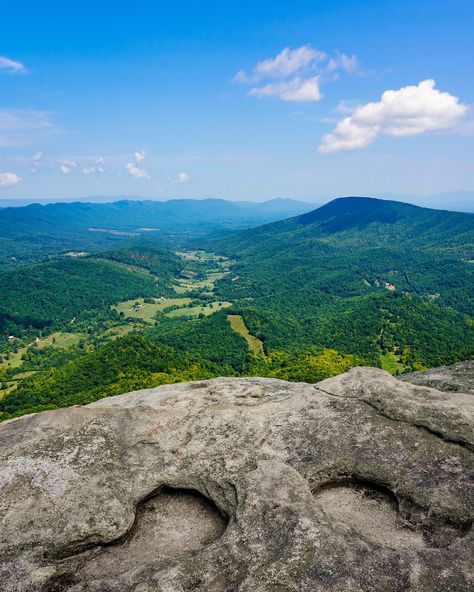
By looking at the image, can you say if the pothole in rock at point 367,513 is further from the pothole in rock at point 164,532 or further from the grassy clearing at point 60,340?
the grassy clearing at point 60,340

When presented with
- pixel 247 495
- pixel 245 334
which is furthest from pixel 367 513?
pixel 245 334

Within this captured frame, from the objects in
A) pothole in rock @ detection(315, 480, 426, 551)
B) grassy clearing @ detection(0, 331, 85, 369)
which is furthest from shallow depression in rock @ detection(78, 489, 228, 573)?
grassy clearing @ detection(0, 331, 85, 369)

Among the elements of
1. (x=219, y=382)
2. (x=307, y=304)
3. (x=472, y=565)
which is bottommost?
(x=307, y=304)

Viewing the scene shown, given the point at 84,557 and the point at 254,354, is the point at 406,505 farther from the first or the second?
the point at 254,354

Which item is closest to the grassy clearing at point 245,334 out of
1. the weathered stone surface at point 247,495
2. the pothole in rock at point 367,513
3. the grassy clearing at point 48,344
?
the grassy clearing at point 48,344

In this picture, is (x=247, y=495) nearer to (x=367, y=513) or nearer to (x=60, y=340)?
(x=367, y=513)

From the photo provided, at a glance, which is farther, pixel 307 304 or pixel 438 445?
pixel 307 304

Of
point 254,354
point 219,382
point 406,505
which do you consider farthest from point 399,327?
point 406,505
